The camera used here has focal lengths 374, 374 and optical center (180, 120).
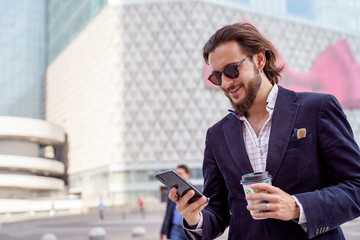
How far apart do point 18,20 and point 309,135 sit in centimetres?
7695

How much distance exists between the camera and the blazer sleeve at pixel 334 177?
172cm

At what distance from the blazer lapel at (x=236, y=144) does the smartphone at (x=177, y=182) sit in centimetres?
31

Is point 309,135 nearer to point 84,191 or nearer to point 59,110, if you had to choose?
point 84,191

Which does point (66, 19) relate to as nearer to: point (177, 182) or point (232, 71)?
point (232, 71)

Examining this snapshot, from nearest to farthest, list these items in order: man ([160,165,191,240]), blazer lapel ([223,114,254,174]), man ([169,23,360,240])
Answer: man ([169,23,360,240])
blazer lapel ([223,114,254,174])
man ([160,165,191,240])

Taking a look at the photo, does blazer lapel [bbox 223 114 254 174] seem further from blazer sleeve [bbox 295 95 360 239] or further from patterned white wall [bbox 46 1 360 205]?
patterned white wall [bbox 46 1 360 205]

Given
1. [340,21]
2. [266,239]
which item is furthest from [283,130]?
[340,21]

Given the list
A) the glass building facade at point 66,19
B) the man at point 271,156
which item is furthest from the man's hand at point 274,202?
the glass building facade at point 66,19

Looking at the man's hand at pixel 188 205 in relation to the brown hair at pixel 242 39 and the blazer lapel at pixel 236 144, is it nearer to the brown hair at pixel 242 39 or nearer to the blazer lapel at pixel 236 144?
the blazer lapel at pixel 236 144

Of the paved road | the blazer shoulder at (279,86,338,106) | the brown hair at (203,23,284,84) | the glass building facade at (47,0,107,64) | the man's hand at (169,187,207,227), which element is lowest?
the paved road

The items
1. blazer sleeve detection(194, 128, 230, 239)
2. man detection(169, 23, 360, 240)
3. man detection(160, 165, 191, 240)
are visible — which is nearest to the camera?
man detection(169, 23, 360, 240)

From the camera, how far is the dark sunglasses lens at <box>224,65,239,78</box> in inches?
82.0

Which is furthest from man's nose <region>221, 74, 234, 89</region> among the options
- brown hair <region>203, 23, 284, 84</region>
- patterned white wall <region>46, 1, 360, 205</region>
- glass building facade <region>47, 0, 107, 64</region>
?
glass building facade <region>47, 0, 107, 64</region>

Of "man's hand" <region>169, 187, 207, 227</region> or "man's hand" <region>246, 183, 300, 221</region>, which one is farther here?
"man's hand" <region>169, 187, 207, 227</region>
